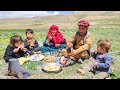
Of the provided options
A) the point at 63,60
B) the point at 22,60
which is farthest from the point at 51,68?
the point at 22,60

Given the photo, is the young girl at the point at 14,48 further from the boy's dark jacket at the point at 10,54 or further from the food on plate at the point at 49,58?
the food on plate at the point at 49,58

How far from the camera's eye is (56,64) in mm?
6324

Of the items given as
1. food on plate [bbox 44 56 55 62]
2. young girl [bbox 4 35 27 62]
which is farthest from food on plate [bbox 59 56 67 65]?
young girl [bbox 4 35 27 62]

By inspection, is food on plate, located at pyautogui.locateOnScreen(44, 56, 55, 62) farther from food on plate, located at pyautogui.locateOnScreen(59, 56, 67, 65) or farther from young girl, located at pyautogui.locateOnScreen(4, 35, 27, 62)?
young girl, located at pyautogui.locateOnScreen(4, 35, 27, 62)

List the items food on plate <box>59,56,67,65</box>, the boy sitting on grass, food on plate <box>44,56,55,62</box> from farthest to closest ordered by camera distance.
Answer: food on plate <box>44,56,55,62</box> → food on plate <box>59,56,67,65</box> → the boy sitting on grass

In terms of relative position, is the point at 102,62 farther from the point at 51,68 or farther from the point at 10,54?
the point at 10,54

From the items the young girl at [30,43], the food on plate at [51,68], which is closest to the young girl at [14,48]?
the young girl at [30,43]

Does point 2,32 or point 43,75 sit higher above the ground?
point 2,32

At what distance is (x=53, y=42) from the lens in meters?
7.88

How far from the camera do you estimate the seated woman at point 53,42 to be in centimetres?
766

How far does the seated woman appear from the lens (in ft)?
25.1
